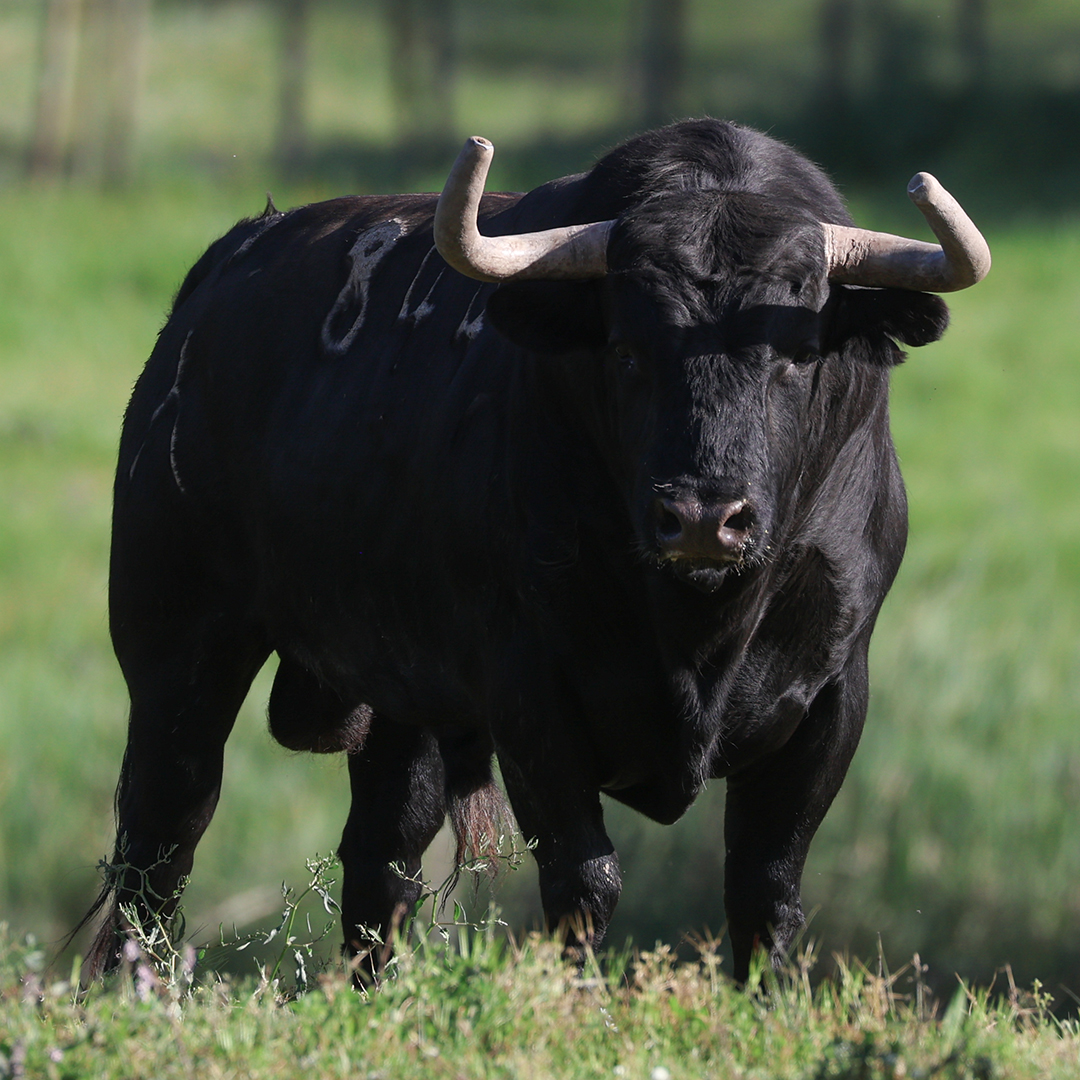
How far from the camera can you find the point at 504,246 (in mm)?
4594

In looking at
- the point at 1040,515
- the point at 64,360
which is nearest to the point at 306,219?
the point at 1040,515

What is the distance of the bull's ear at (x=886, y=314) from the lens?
4.67m

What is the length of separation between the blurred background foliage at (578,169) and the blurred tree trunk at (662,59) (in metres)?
0.08

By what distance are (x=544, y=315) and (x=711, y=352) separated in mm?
466

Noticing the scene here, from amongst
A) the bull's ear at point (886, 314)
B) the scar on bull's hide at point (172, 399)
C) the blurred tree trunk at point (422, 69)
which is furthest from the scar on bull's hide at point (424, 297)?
the blurred tree trunk at point (422, 69)

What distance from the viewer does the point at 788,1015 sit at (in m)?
4.23

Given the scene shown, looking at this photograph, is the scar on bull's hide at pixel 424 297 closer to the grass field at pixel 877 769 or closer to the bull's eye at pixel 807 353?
the bull's eye at pixel 807 353

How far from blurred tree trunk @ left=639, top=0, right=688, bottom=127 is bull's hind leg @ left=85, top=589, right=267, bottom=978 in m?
28.5

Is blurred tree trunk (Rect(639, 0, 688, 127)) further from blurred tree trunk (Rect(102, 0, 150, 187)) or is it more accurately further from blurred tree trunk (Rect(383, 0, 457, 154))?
blurred tree trunk (Rect(102, 0, 150, 187))

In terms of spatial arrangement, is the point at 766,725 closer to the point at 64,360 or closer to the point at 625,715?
the point at 625,715

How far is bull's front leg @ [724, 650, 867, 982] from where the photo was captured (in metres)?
5.03

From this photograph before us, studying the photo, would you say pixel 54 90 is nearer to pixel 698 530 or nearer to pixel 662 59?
pixel 662 59

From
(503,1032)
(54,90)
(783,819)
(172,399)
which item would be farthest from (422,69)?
(503,1032)

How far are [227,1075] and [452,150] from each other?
3043 cm
